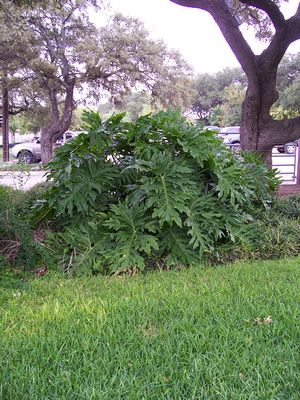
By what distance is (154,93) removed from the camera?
69.3 ft

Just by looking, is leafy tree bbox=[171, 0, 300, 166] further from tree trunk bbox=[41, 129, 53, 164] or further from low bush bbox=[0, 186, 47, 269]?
tree trunk bbox=[41, 129, 53, 164]

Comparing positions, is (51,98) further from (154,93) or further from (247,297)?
(247,297)

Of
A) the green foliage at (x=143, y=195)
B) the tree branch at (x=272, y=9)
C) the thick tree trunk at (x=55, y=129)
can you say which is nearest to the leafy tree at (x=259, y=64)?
the tree branch at (x=272, y=9)

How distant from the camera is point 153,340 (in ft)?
8.98

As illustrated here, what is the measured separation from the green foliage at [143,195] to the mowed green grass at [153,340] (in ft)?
2.18

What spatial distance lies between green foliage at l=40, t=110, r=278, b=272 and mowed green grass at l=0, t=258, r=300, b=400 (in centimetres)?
66

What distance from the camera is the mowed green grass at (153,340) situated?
7.32ft

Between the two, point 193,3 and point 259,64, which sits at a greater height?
point 193,3

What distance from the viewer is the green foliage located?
4629 millimetres

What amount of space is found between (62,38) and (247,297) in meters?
17.9

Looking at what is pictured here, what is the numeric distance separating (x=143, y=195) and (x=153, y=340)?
2345mm

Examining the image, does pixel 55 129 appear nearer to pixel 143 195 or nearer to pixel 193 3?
pixel 193 3

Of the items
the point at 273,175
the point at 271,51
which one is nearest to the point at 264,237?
the point at 273,175

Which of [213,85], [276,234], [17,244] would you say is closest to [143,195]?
[17,244]
